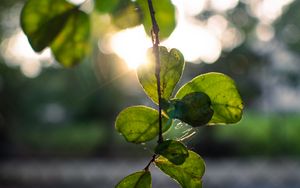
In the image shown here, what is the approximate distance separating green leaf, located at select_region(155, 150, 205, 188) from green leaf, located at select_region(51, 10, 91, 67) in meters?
0.19

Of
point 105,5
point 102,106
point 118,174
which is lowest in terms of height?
point 102,106

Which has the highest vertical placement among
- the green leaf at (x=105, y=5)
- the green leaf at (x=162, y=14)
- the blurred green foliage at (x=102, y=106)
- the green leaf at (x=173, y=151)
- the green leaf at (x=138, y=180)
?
the green leaf at (x=173, y=151)

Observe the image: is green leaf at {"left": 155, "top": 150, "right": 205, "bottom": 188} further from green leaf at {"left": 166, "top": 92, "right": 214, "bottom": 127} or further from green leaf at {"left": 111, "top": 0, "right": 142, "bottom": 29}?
green leaf at {"left": 111, "top": 0, "right": 142, "bottom": 29}

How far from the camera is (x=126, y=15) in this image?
44 centimetres

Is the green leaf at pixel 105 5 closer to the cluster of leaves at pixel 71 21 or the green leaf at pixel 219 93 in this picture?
the cluster of leaves at pixel 71 21

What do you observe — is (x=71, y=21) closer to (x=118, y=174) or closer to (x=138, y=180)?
(x=138, y=180)

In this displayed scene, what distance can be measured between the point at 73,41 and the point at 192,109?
0.22 metres

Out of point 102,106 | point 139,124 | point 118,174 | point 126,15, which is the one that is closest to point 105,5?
point 126,15

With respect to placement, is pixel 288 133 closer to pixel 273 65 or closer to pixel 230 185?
pixel 273 65

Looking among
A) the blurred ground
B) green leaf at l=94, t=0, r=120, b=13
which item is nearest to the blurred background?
the blurred ground

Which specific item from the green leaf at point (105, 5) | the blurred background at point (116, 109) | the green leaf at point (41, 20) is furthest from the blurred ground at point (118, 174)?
the green leaf at point (41, 20)

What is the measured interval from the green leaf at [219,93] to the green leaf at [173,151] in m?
0.02

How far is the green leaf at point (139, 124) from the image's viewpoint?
0.82ft

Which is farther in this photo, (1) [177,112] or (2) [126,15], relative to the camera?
(2) [126,15]
